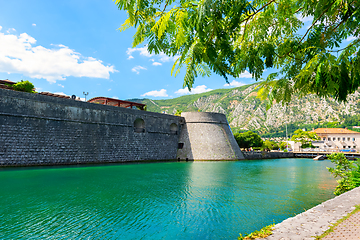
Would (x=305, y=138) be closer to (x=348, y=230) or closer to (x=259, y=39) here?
(x=348, y=230)

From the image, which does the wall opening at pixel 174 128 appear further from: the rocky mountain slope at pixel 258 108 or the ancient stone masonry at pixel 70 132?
the rocky mountain slope at pixel 258 108

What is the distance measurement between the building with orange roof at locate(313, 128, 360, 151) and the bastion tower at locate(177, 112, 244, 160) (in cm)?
4704

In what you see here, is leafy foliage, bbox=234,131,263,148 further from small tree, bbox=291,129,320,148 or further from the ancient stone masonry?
the ancient stone masonry

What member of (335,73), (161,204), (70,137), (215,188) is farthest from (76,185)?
(335,73)

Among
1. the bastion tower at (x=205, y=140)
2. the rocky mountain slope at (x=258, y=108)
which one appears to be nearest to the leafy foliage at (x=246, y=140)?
the bastion tower at (x=205, y=140)

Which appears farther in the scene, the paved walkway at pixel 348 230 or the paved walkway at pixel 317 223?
the paved walkway at pixel 317 223

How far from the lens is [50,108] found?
1686 cm

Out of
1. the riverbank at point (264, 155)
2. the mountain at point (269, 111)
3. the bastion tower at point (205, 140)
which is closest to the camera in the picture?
the bastion tower at point (205, 140)

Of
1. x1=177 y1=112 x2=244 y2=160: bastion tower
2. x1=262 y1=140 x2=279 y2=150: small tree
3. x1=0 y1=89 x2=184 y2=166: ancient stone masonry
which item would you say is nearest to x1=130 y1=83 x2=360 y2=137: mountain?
x1=262 y1=140 x2=279 y2=150: small tree

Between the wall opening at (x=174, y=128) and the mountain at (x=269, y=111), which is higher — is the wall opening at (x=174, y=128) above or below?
below

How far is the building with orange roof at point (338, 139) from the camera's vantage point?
59844 millimetres

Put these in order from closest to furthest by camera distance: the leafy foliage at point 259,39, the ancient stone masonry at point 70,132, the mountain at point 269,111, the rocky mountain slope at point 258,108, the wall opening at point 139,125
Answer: the leafy foliage at point 259,39 < the ancient stone masonry at point 70,132 < the wall opening at point 139,125 < the mountain at point 269,111 < the rocky mountain slope at point 258,108

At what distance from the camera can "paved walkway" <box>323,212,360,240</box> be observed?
282 cm

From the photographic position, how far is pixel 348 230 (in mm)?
3078
